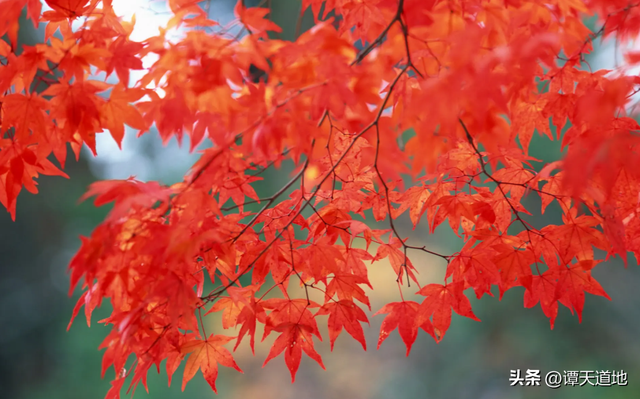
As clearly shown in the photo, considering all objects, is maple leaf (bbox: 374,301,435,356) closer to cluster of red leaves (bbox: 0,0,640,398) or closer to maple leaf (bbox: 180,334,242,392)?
cluster of red leaves (bbox: 0,0,640,398)

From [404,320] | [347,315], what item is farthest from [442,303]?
[347,315]

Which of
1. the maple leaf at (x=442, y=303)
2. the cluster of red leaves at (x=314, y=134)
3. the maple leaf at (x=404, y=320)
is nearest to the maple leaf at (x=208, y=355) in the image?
the cluster of red leaves at (x=314, y=134)

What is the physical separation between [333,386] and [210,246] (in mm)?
3153

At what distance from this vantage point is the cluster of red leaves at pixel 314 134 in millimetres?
857

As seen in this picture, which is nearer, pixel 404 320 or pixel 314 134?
pixel 314 134

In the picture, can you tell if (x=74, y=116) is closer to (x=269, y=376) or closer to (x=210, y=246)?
(x=210, y=246)

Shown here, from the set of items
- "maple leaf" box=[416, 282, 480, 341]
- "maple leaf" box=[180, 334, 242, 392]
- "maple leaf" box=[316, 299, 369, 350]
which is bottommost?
"maple leaf" box=[180, 334, 242, 392]

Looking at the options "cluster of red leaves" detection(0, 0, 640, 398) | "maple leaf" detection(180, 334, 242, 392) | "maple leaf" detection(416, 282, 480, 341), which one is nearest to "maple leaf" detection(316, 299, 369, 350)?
"cluster of red leaves" detection(0, 0, 640, 398)

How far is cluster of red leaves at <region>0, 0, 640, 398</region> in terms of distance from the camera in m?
0.86

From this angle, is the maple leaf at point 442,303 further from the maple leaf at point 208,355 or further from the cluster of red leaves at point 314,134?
the maple leaf at point 208,355

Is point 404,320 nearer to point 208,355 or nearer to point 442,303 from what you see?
point 442,303

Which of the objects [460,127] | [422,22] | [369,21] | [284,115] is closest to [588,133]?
[460,127]

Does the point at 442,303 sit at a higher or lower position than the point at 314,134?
lower

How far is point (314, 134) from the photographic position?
37.2 inches
